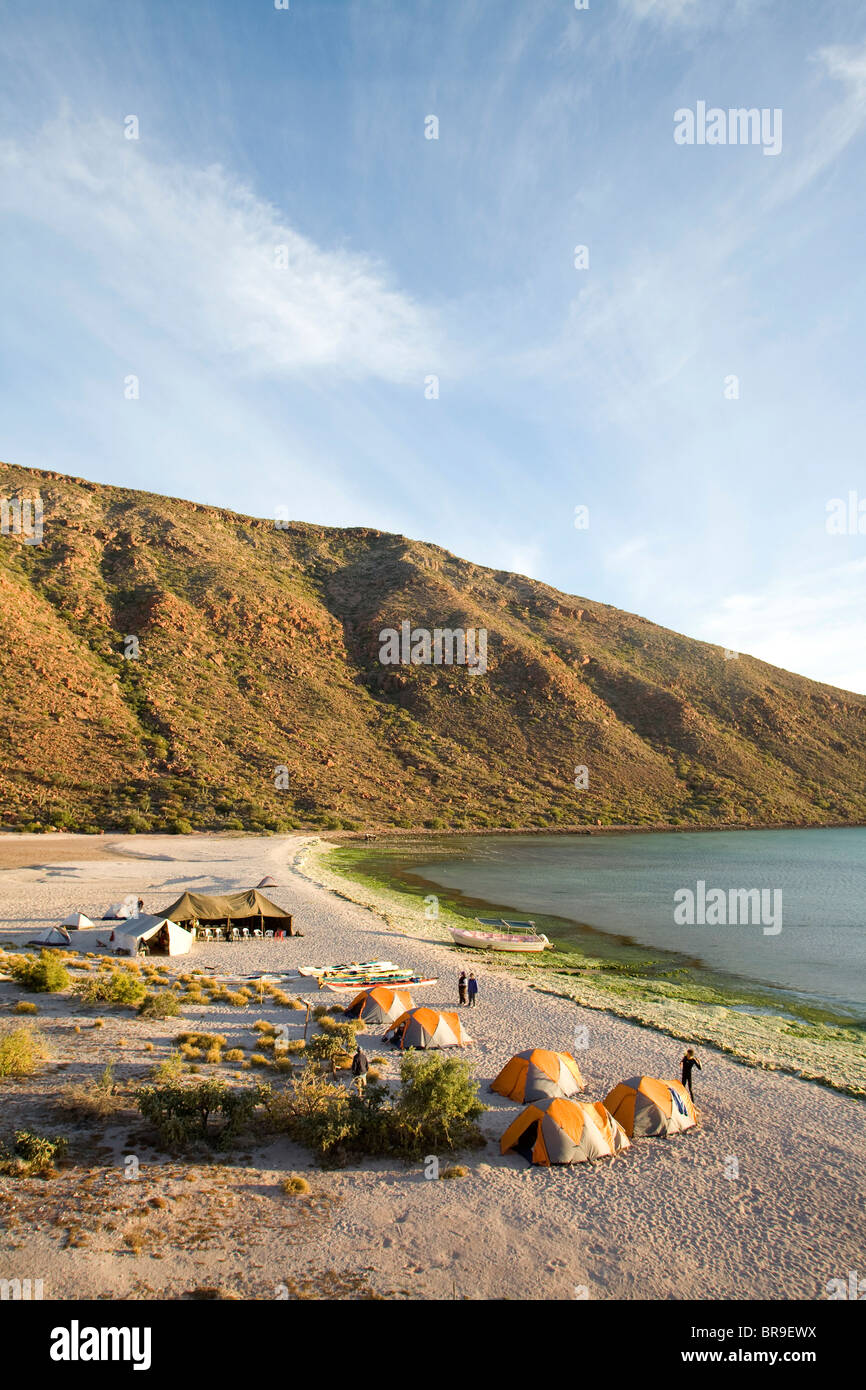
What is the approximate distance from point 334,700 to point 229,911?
6074cm

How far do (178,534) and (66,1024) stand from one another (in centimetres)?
9269

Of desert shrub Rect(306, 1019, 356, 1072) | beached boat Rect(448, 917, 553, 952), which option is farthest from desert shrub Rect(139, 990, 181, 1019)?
beached boat Rect(448, 917, 553, 952)

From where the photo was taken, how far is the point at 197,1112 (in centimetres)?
1135

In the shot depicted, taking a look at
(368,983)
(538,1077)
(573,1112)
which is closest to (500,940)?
(368,983)

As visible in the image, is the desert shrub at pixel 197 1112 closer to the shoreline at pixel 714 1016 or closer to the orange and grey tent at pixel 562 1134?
the orange and grey tent at pixel 562 1134

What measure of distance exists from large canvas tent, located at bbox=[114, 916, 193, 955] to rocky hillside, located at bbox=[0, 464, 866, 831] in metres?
34.5

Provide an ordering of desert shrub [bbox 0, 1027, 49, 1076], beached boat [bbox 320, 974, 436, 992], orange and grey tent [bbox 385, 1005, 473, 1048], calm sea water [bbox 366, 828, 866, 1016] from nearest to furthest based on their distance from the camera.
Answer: desert shrub [bbox 0, 1027, 49, 1076]
orange and grey tent [bbox 385, 1005, 473, 1048]
beached boat [bbox 320, 974, 436, 992]
calm sea water [bbox 366, 828, 866, 1016]

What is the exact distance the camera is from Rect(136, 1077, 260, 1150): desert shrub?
10.9 meters

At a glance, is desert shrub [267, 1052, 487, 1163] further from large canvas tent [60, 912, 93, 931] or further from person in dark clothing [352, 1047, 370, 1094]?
large canvas tent [60, 912, 93, 931]

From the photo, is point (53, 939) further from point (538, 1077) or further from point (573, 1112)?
point (573, 1112)

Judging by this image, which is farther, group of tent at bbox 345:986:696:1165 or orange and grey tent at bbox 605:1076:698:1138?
orange and grey tent at bbox 605:1076:698:1138

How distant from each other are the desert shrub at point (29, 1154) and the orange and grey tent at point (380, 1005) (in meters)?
8.11

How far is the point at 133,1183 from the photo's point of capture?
9.91 meters

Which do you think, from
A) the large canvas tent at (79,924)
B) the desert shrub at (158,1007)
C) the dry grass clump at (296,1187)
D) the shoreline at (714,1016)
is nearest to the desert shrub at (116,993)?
the desert shrub at (158,1007)
